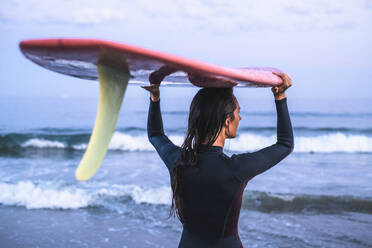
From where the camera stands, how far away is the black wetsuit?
1.66 meters

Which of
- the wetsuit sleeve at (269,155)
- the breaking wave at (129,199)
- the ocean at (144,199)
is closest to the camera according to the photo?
the wetsuit sleeve at (269,155)

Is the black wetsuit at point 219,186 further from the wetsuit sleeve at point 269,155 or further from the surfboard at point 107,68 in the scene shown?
the surfboard at point 107,68

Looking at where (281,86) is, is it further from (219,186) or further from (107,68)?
(107,68)

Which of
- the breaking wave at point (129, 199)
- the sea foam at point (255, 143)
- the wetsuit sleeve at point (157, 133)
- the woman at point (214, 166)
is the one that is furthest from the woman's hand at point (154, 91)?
the sea foam at point (255, 143)

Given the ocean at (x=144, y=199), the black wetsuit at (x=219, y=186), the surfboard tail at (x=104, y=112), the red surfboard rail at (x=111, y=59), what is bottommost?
the ocean at (x=144, y=199)

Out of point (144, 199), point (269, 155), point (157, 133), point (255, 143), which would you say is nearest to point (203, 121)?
point (269, 155)

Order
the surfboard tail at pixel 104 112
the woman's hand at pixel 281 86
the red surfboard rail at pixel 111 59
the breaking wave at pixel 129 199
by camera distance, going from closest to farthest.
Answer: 1. the red surfboard rail at pixel 111 59
2. the surfboard tail at pixel 104 112
3. the woman's hand at pixel 281 86
4. the breaking wave at pixel 129 199

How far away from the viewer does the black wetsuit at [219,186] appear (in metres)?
1.66

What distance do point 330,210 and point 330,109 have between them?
20.6m

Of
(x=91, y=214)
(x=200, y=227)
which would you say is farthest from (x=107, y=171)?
(x=200, y=227)

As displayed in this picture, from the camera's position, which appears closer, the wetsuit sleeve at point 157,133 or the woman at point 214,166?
the woman at point 214,166

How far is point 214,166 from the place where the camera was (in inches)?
65.9

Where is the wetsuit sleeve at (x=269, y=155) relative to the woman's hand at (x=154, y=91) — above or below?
below

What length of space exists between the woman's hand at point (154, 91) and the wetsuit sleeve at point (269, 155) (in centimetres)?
60
